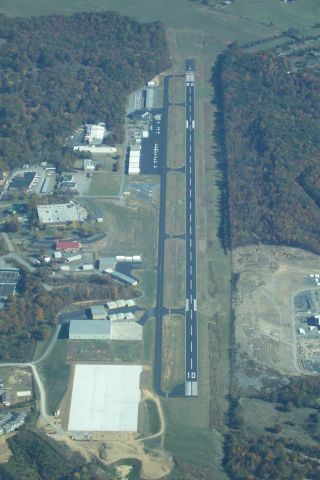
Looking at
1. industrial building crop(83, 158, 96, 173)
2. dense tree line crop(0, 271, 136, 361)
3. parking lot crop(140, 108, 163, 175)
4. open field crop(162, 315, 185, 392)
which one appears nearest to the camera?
open field crop(162, 315, 185, 392)

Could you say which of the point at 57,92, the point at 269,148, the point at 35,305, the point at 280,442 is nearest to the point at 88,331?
the point at 35,305

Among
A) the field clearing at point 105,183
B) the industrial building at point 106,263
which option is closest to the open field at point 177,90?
the field clearing at point 105,183

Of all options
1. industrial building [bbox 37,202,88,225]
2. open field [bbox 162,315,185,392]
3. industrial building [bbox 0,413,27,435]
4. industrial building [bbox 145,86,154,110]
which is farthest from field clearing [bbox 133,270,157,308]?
industrial building [bbox 145,86,154,110]

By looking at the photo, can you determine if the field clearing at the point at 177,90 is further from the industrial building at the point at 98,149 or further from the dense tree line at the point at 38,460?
the dense tree line at the point at 38,460

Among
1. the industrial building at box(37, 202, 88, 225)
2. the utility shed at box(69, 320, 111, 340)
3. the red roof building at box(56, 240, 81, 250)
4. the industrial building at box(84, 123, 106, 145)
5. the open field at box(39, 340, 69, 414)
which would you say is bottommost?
the open field at box(39, 340, 69, 414)

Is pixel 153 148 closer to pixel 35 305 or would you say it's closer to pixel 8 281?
pixel 8 281

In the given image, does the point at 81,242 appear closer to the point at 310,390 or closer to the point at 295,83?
the point at 310,390

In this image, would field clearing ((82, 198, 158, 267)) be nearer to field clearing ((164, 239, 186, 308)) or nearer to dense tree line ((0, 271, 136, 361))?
field clearing ((164, 239, 186, 308))
